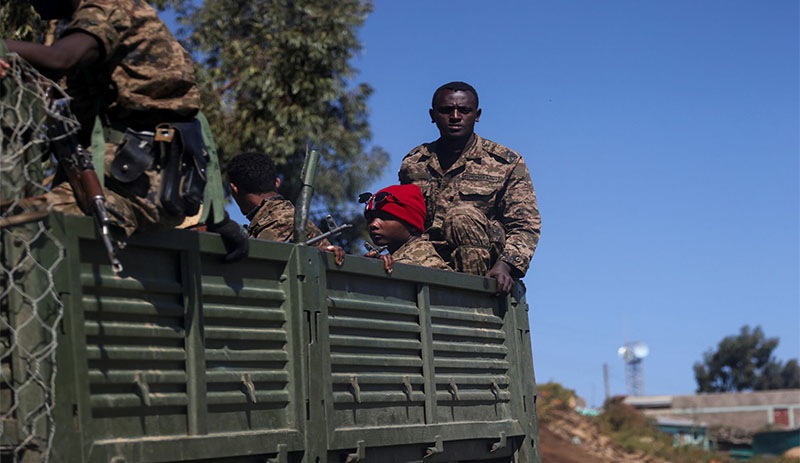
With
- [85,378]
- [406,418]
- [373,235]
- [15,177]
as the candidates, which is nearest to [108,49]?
[15,177]

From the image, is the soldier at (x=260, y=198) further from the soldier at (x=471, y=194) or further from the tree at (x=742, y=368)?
the tree at (x=742, y=368)

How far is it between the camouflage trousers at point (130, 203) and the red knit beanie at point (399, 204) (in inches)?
97.0

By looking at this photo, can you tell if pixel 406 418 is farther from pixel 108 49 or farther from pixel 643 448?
pixel 643 448

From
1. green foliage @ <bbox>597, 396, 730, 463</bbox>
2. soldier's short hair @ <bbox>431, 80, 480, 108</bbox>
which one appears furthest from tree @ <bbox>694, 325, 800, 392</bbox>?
soldier's short hair @ <bbox>431, 80, 480, 108</bbox>

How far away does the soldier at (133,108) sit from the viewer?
3.91 meters

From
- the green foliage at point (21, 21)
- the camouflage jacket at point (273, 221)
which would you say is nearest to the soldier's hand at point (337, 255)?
the camouflage jacket at point (273, 221)

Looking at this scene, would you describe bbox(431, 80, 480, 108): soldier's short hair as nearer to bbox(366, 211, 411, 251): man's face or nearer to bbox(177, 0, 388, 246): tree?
bbox(366, 211, 411, 251): man's face

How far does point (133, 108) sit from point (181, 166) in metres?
0.24

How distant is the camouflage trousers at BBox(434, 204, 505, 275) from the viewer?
20.4 feet

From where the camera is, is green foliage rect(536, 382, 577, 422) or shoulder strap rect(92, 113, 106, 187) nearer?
shoulder strap rect(92, 113, 106, 187)

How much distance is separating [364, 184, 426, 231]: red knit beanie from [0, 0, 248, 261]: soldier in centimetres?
219

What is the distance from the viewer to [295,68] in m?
15.5

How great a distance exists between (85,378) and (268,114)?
38.5 feet

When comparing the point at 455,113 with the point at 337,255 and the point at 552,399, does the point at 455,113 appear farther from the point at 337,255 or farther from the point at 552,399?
the point at 552,399
